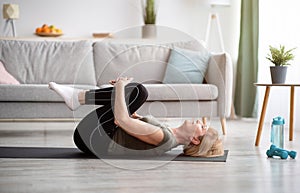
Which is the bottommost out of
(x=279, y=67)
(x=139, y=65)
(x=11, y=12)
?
(x=279, y=67)

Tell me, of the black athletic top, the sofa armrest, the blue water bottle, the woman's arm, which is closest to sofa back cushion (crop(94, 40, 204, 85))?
the woman's arm

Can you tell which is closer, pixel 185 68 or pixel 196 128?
pixel 196 128

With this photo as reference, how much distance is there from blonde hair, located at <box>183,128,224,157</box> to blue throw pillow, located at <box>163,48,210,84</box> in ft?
1.20

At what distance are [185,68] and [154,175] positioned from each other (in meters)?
1.04

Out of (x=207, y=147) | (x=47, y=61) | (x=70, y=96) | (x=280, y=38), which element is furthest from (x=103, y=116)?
(x=280, y=38)

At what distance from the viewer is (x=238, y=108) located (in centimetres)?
645

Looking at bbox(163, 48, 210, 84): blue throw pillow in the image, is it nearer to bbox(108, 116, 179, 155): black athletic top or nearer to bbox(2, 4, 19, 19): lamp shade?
bbox(108, 116, 179, 155): black athletic top

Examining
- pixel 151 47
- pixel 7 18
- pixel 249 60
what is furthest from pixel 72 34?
pixel 151 47

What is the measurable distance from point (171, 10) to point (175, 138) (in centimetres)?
355

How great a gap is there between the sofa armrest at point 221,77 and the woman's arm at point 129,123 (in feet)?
5.11

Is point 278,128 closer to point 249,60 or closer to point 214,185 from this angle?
point 214,185

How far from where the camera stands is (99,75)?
4359 millimetres

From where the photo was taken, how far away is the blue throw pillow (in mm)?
3582

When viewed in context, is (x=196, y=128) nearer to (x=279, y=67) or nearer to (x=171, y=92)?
(x=171, y=92)
